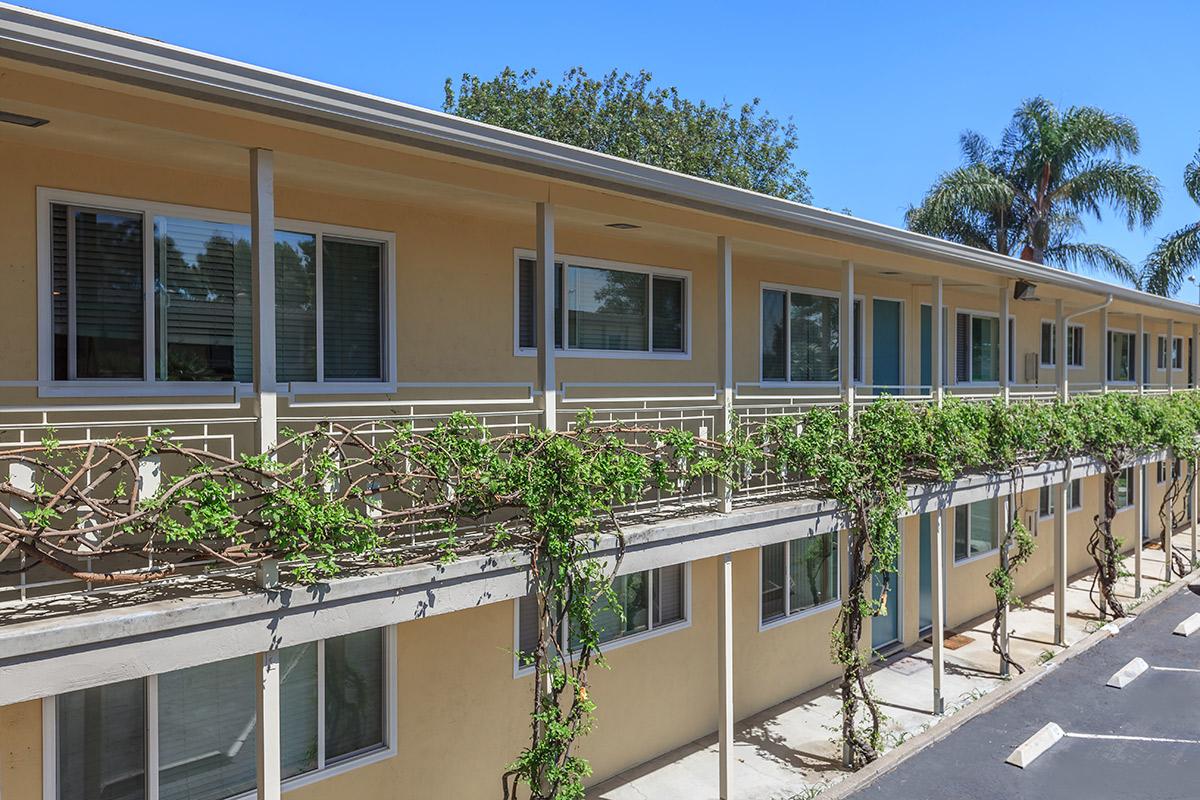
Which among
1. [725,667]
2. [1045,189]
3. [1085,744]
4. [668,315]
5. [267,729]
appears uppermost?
[1045,189]

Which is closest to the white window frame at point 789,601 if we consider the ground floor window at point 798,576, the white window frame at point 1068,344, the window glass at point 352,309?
the ground floor window at point 798,576

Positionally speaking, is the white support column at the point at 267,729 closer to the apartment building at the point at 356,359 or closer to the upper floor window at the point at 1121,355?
the apartment building at the point at 356,359

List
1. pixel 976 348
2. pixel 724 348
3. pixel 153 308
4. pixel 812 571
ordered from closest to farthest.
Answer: pixel 153 308 < pixel 724 348 < pixel 812 571 < pixel 976 348

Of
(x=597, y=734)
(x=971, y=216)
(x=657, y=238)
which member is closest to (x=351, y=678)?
(x=597, y=734)

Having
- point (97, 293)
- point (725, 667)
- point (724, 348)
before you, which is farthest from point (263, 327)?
point (725, 667)

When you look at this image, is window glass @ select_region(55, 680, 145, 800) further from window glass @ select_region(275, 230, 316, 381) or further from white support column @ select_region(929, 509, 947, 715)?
white support column @ select_region(929, 509, 947, 715)

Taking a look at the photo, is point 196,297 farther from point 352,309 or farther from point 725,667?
point 725,667

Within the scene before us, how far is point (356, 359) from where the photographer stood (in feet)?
24.2

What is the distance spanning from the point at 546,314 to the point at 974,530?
11.9 m

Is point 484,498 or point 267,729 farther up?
point 484,498

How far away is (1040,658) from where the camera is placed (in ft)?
41.8

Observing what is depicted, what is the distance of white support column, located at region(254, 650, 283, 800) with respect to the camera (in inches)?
190

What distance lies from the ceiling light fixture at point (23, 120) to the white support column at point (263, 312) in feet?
4.33

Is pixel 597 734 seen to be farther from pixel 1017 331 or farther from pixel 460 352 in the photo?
pixel 1017 331
